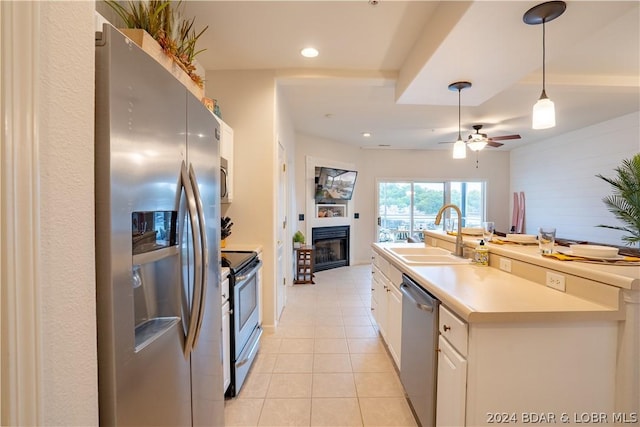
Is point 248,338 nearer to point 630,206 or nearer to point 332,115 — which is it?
point 332,115

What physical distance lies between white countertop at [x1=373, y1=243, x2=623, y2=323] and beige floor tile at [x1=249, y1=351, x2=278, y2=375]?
4.60 feet

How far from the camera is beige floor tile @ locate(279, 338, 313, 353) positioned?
260 centimetres

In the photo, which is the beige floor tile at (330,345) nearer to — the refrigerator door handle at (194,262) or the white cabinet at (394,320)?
the white cabinet at (394,320)

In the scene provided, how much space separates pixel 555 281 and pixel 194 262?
1.70 metres

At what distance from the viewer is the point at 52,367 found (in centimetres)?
57

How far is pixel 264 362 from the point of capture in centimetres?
240

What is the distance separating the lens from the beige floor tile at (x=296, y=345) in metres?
2.60

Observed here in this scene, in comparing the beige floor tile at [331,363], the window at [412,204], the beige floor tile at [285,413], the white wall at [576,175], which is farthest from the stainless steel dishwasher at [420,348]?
the window at [412,204]

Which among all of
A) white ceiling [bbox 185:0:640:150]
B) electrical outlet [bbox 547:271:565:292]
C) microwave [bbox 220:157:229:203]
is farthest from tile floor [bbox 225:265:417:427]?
white ceiling [bbox 185:0:640:150]

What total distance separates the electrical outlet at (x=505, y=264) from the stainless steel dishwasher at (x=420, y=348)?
0.61m

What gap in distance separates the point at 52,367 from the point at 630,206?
4239 millimetres

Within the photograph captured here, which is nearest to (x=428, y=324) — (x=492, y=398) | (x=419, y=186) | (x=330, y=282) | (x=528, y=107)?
(x=492, y=398)

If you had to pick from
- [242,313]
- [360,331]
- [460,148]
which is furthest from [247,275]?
[460,148]

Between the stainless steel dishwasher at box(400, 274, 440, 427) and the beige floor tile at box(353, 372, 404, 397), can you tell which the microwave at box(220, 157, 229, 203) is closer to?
the stainless steel dishwasher at box(400, 274, 440, 427)
